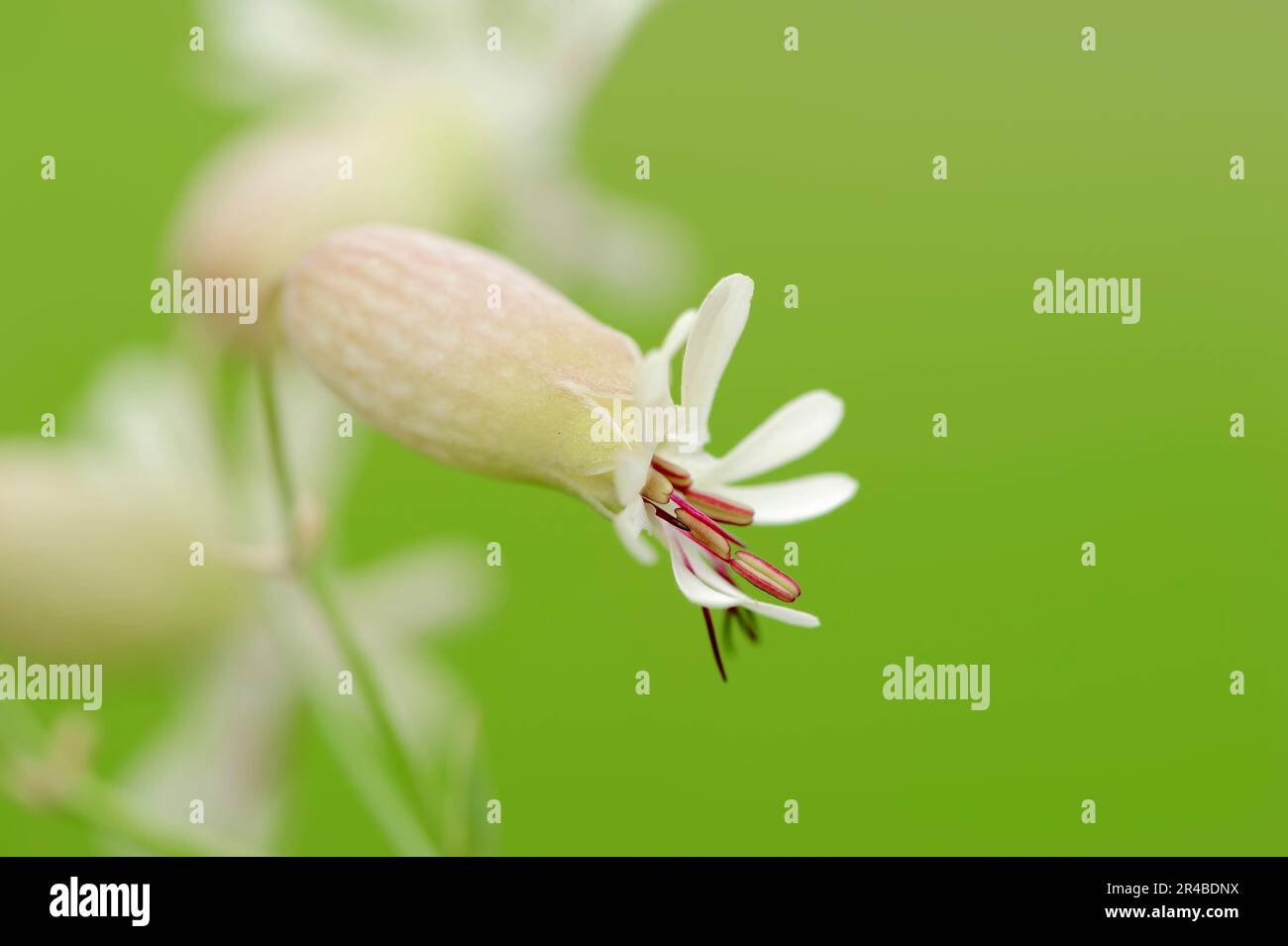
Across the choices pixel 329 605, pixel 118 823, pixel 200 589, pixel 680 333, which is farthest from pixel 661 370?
pixel 200 589

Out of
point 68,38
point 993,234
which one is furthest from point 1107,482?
point 68,38

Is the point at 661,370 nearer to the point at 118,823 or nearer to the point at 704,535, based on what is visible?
the point at 704,535

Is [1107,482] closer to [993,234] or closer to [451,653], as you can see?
[993,234]

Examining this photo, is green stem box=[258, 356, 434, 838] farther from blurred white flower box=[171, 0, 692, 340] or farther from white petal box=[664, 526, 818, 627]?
blurred white flower box=[171, 0, 692, 340]

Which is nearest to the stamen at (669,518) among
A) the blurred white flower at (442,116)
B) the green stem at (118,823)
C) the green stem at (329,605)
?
the green stem at (329,605)

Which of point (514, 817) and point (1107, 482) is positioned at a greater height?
point (1107, 482)
